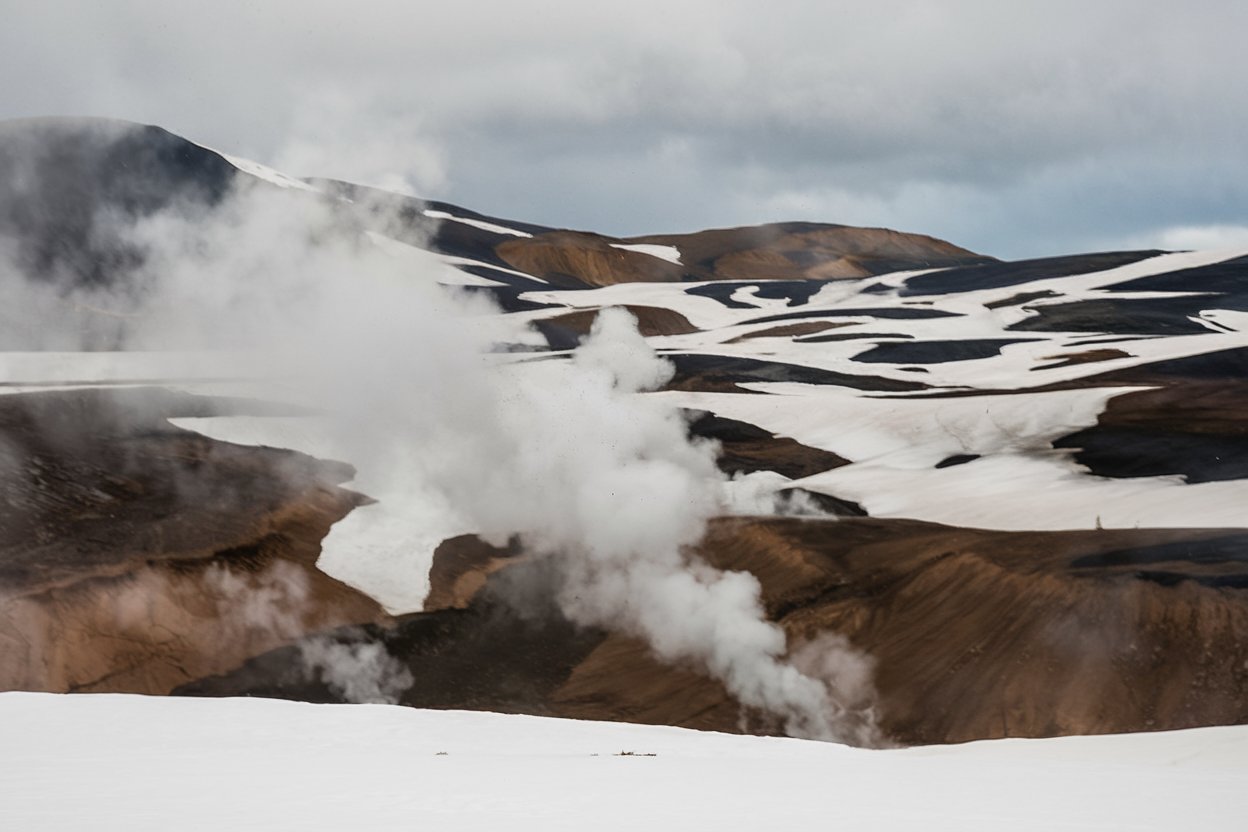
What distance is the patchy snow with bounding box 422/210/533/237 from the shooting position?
13420cm

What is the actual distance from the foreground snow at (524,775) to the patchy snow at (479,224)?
4610 inches

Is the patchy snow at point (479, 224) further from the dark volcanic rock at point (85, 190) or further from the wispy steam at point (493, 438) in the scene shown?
the wispy steam at point (493, 438)

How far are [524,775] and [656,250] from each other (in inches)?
5370

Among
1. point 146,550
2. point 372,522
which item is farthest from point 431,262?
point 146,550

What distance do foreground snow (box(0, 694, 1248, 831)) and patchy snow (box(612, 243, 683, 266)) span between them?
4919 inches

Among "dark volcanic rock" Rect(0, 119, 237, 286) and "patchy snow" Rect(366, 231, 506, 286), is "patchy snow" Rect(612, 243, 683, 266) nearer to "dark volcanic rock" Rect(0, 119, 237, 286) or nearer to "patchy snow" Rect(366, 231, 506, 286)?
"patchy snow" Rect(366, 231, 506, 286)

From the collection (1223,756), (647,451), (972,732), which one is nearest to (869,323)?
(647,451)

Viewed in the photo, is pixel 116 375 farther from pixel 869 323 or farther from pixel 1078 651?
pixel 869 323

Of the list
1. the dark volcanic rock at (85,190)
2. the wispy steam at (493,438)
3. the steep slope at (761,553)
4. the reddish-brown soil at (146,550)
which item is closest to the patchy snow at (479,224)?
the dark volcanic rock at (85,190)

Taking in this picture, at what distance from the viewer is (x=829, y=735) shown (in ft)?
86.7

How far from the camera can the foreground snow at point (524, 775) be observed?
1119cm

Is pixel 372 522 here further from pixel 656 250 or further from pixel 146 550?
pixel 656 250

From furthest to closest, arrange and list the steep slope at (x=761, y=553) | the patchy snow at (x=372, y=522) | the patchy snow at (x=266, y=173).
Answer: the patchy snow at (x=266, y=173) → the patchy snow at (x=372, y=522) → the steep slope at (x=761, y=553)

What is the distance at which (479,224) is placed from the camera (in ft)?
453
